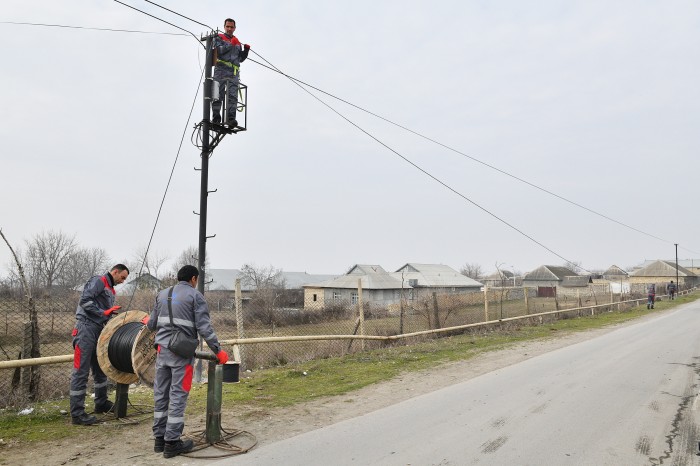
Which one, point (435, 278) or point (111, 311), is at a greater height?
point (111, 311)

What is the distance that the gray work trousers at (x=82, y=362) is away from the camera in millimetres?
5836

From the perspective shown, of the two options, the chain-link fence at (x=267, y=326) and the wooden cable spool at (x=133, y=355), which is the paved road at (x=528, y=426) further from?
the chain-link fence at (x=267, y=326)

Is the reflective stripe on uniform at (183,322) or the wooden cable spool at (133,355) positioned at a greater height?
the reflective stripe on uniform at (183,322)

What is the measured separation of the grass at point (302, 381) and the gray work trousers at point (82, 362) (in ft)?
1.07

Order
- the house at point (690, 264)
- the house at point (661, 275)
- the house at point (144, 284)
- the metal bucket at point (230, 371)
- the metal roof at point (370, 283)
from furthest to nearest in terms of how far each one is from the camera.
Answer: the house at point (690, 264) < the house at point (661, 275) < the metal roof at point (370, 283) < the house at point (144, 284) < the metal bucket at point (230, 371)

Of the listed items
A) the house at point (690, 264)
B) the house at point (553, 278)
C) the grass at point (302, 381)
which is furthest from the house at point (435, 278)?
the house at point (690, 264)

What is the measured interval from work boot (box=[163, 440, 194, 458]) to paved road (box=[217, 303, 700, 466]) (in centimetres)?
50

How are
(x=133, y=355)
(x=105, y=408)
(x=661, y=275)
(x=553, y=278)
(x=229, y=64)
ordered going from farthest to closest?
(x=661, y=275) → (x=553, y=278) → (x=229, y=64) → (x=105, y=408) → (x=133, y=355)

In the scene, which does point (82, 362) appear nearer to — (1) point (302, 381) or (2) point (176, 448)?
(2) point (176, 448)

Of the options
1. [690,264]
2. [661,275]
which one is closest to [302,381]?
[661,275]

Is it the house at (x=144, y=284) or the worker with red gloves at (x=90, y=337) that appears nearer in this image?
the worker with red gloves at (x=90, y=337)

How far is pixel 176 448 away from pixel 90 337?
81.7 inches

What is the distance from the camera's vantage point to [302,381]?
855 centimetres

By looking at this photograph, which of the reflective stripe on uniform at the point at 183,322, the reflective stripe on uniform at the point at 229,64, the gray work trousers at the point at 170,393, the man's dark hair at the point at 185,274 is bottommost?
the gray work trousers at the point at 170,393
